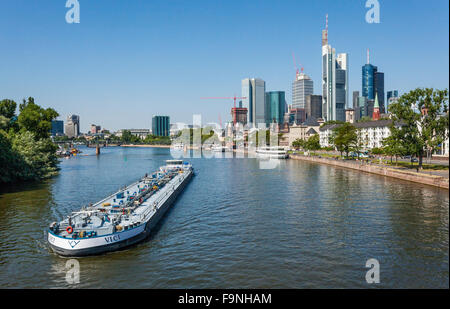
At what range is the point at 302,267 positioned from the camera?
938 inches

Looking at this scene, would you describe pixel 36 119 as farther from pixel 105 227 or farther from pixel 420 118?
pixel 420 118

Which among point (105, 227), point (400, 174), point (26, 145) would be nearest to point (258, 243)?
point (105, 227)

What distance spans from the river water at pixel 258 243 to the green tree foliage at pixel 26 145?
10888 millimetres

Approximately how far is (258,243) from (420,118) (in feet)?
175

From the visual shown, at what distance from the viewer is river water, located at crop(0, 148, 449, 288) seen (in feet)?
72.8

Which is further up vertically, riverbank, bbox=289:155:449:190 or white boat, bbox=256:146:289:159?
white boat, bbox=256:146:289:159

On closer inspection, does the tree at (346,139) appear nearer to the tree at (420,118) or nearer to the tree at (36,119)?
the tree at (420,118)

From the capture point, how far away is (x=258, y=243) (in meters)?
29.0

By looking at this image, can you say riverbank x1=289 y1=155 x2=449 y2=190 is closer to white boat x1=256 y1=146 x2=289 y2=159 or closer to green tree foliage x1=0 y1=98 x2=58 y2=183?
white boat x1=256 y1=146 x2=289 y2=159

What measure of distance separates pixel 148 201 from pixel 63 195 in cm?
1757

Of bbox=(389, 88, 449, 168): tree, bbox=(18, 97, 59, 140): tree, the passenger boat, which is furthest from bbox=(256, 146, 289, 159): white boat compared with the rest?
the passenger boat

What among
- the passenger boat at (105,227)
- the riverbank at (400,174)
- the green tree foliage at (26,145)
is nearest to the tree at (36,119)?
the green tree foliage at (26,145)

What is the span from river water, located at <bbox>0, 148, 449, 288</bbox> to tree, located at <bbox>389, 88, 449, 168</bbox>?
15.3 meters
